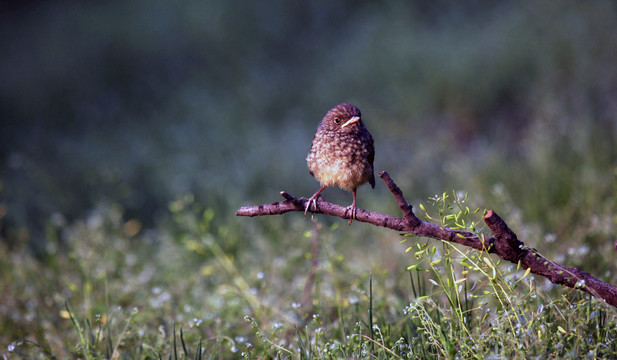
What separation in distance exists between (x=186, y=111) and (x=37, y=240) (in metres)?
3.67

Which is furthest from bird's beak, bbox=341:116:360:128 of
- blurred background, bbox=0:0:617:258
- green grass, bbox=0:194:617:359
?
blurred background, bbox=0:0:617:258

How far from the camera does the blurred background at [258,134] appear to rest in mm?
4152

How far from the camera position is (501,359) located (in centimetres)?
190

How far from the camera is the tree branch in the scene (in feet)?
6.86

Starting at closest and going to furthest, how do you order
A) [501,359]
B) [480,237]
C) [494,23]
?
[501,359] < [480,237] < [494,23]

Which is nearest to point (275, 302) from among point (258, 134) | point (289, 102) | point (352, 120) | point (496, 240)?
point (352, 120)

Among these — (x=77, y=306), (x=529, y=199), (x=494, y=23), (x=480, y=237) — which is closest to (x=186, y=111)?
(x=494, y=23)

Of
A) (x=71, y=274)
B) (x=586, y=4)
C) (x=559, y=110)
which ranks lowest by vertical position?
(x=71, y=274)

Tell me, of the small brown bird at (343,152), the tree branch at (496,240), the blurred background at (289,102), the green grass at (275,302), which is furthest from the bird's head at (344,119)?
the blurred background at (289,102)

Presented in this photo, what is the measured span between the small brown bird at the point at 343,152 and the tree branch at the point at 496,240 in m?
0.58

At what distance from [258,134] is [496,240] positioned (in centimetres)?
524

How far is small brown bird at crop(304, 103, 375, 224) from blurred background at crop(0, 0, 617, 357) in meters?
0.71

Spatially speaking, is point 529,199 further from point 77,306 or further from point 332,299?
point 77,306

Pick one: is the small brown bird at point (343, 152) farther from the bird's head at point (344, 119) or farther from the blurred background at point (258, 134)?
the blurred background at point (258, 134)
